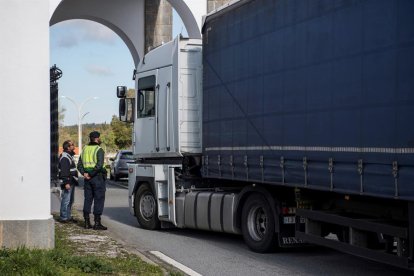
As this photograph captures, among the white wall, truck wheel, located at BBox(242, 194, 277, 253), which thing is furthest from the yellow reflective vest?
the white wall

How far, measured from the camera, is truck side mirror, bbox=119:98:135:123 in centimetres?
1473

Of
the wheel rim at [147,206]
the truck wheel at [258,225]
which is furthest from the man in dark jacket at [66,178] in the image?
the truck wheel at [258,225]

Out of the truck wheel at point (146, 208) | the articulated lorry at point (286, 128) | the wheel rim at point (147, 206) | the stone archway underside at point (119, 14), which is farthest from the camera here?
the stone archway underside at point (119, 14)

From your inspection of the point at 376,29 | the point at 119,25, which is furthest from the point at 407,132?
the point at 119,25

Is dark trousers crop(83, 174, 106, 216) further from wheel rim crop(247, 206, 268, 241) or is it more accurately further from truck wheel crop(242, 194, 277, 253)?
wheel rim crop(247, 206, 268, 241)

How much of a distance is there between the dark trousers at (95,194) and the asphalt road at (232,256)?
0.52 meters

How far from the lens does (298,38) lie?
933 cm

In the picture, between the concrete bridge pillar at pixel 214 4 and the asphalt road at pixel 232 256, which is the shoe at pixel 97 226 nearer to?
the asphalt road at pixel 232 256

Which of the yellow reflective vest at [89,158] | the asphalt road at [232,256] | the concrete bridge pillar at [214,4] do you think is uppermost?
the concrete bridge pillar at [214,4]

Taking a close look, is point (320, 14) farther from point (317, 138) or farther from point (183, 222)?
point (183, 222)

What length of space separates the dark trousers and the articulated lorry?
0.83 m

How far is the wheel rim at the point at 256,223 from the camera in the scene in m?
10.9

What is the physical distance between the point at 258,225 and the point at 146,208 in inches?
145

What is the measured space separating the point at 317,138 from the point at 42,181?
3577 millimetres
